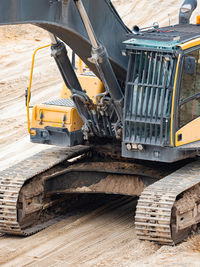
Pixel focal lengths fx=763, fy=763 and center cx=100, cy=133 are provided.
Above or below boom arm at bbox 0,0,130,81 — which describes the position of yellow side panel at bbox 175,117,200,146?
below

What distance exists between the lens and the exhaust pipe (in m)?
12.7

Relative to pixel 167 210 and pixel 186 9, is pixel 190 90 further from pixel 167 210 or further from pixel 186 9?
pixel 186 9

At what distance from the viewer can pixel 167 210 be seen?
10.3 meters

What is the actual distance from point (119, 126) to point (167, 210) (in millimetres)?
1667

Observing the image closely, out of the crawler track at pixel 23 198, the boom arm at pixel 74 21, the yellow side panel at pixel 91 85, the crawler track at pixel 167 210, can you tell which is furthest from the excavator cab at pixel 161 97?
the crawler track at pixel 23 198

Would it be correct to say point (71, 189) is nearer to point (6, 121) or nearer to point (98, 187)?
point (98, 187)

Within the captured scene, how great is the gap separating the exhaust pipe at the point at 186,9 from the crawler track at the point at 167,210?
10.6ft

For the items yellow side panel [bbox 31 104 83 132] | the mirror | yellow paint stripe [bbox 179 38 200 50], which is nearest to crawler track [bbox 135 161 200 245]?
the mirror

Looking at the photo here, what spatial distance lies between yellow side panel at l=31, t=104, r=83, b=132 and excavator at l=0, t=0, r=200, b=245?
0.02 metres

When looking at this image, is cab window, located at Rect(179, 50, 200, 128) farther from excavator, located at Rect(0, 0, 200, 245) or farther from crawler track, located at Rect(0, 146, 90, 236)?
crawler track, located at Rect(0, 146, 90, 236)

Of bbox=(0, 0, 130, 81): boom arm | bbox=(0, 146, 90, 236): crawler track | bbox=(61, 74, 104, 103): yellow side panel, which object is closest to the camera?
bbox=(0, 0, 130, 81): boom arm

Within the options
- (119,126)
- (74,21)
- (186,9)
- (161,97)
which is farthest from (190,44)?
(186,9)

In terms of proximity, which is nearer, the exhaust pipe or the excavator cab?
the excavator cab

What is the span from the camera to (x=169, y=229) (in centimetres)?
1032
